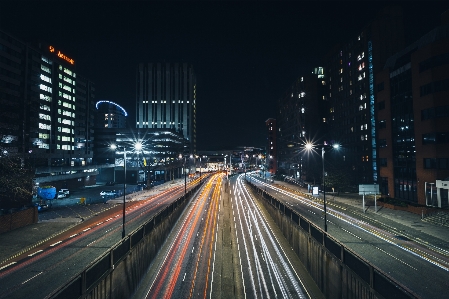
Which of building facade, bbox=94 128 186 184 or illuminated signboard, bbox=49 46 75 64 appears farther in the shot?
building facade, bbox=94 128 186 184

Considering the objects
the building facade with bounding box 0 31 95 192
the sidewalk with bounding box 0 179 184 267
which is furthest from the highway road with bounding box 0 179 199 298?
the building facade with bounding box 0 31 95 192

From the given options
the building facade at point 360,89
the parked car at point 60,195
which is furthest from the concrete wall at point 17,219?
the building facade at point 360,89

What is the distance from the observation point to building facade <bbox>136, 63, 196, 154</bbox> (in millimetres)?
190250

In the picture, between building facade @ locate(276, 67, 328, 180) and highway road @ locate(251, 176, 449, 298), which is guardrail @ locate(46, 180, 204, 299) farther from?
building facade @ locate(276, 67, 328, 180)

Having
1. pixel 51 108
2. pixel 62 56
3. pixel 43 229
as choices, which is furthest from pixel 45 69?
pixel 43 229

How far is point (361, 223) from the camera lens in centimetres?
3127

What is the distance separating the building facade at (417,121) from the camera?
126ft

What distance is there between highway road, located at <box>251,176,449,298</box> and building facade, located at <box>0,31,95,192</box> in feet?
234

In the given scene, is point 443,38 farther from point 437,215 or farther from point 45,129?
point 45,129

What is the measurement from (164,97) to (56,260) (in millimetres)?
182021

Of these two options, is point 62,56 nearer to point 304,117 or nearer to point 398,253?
point 304,117

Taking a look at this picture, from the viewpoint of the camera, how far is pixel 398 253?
20422 mm

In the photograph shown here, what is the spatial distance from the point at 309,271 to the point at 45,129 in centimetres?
10297

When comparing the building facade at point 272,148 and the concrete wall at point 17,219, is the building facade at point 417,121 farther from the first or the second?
the building facade at point 272,148
